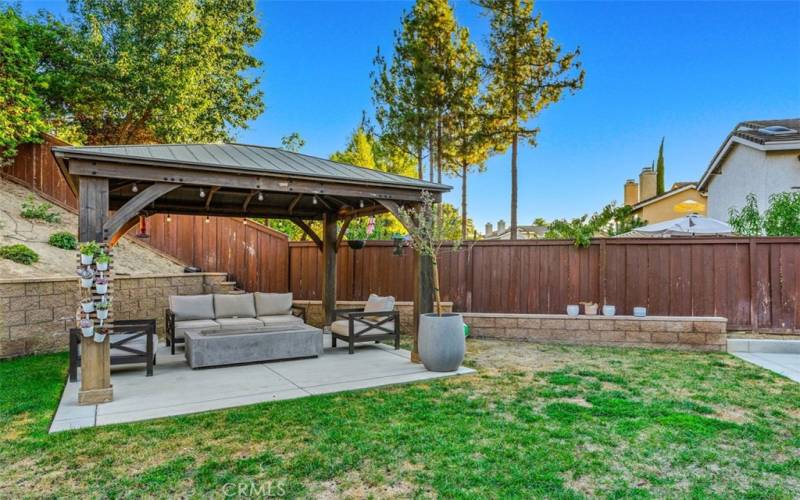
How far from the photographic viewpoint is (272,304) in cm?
835

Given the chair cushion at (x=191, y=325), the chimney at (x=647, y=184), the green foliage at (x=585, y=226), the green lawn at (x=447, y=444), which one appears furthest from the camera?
the chimney at (x=647, y=184)

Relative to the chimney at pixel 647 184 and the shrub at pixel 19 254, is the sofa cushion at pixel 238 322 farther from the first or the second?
the chimney at pixel 647 184

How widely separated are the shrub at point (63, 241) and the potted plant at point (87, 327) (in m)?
5.91

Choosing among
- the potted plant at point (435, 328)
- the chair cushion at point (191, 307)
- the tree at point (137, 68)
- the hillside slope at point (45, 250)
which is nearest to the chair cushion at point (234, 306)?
the chair cushion at point (191, 307)

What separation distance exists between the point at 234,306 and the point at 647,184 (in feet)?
66.1

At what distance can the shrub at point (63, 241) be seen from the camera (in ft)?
29.9

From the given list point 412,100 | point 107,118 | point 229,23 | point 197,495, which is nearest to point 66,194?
point 107,118

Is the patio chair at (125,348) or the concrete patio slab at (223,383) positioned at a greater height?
the patio chair at (125,348)

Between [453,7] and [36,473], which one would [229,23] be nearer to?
[453,7]

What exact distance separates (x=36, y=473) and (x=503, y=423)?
3.44 metres

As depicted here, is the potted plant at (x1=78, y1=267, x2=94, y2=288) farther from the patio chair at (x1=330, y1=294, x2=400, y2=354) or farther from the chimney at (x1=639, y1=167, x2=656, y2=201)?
the chimney at (x1=639, y1=167, x2=656, y2=201)

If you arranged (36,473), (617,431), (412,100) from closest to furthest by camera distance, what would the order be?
(36,473) → (617,431) → (412,100)

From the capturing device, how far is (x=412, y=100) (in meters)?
15.3

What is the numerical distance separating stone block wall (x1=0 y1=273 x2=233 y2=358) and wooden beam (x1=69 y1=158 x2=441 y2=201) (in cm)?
326
